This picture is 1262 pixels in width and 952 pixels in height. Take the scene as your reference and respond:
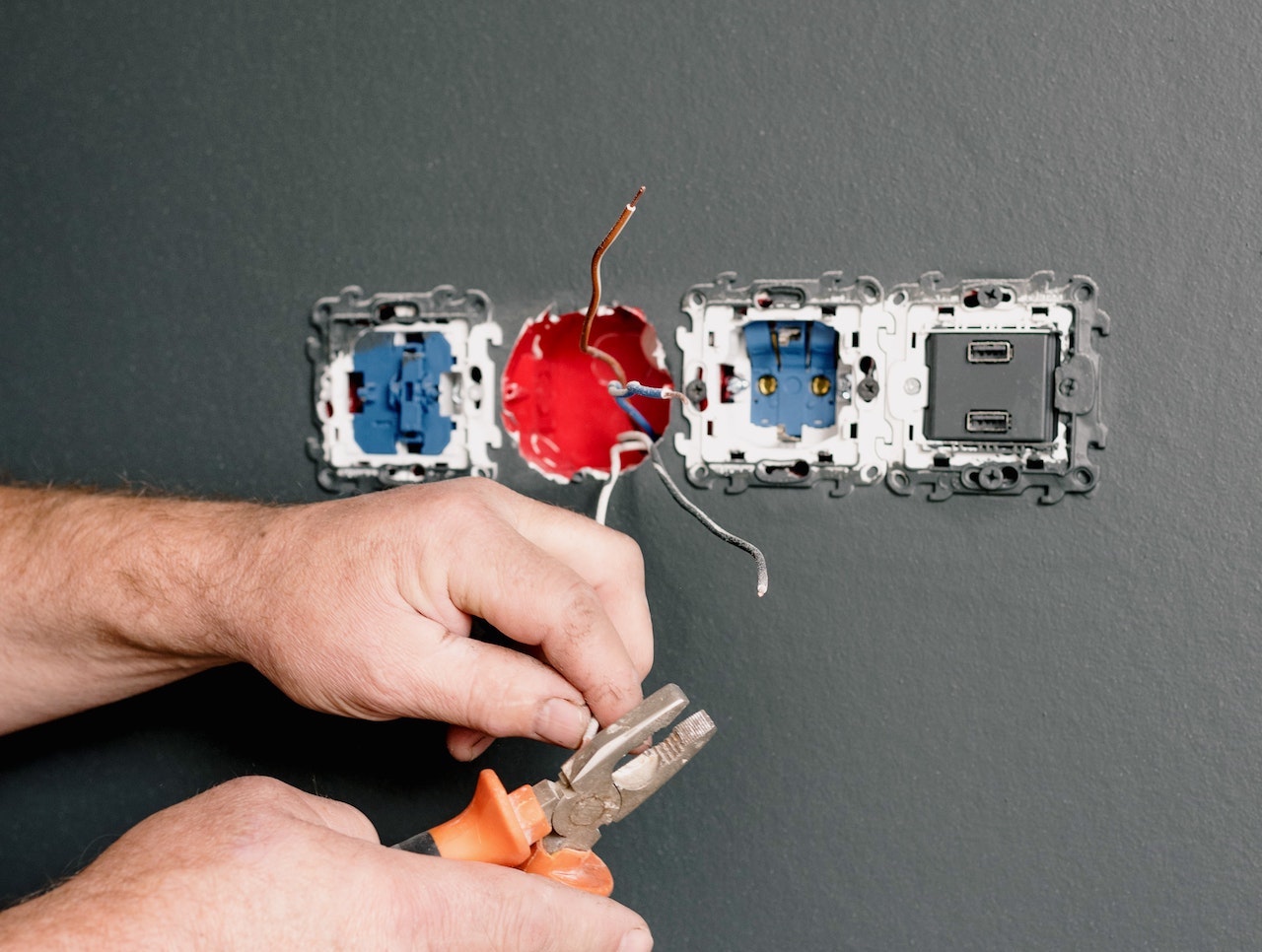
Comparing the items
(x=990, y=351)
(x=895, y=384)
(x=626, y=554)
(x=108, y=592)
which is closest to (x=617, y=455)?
(x=626, y=554)

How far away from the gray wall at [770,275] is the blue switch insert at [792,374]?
69 millimetres

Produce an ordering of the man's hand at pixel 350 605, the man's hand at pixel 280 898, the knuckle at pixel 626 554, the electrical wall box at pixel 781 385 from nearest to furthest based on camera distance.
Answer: the man's hand at pixel 280 898, the man's hand at pixel 350 605, the knuckle at pixel 626 554, the electrical wall box at pixel 781 385

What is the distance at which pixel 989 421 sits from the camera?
0.96 metres

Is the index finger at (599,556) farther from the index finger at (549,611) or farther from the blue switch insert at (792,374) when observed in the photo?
the blue switch insert at (792,374)

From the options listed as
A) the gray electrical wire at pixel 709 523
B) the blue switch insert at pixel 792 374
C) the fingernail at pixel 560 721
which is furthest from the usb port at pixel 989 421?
the fingernail at pixel 560 721

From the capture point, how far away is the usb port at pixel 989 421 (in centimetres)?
96

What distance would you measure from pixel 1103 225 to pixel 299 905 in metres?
0.97

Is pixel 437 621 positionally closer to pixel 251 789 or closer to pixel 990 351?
pixel 251 789

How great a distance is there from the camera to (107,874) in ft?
2.24

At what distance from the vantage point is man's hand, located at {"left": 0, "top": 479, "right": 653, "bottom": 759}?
0.75 metres

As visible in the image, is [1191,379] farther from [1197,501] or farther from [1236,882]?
[1236,882]

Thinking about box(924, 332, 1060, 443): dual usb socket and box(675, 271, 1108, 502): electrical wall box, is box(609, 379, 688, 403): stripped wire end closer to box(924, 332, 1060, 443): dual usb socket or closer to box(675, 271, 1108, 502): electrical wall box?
box(675, 271, 1108, 502): electrical wall box

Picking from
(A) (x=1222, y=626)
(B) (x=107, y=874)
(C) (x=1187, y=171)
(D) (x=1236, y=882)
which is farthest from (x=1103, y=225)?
(B) (x=107, y=874)

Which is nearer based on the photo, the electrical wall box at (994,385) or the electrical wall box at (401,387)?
the electrical wall box at (994,385)
